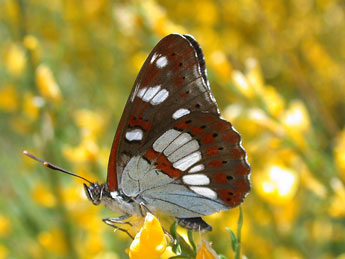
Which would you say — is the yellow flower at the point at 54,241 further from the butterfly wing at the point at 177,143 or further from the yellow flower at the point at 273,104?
the yellow flower at the point at 273,104

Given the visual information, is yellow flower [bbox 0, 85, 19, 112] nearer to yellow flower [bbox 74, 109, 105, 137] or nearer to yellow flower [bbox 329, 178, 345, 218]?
yellow flower [bbox 74, 109, 105, 137]

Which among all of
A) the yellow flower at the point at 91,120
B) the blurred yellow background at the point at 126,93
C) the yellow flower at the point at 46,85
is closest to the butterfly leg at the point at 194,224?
the blurred yellow background at the point at 126,93

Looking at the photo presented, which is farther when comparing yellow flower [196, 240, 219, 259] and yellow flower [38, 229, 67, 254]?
yellow flower [38, 229, 67, 254]

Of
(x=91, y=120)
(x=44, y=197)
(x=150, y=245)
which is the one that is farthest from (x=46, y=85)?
(x=150, y=245)

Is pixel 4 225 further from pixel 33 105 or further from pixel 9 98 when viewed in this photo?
pixel 33 105

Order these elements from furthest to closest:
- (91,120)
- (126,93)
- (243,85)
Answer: (126,93), (91,120), (243,85)

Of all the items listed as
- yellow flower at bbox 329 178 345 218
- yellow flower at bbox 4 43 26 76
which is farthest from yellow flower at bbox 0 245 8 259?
yellow flower at bbox 329 178 345 218

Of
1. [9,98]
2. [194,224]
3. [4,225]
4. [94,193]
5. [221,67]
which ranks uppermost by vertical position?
[9,98]
